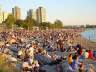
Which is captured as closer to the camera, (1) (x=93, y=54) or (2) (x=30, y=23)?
(1) (x=93, y=54)

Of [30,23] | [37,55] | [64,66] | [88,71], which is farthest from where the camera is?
[30,23]

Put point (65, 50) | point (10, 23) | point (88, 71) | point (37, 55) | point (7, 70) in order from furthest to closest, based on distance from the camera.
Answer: point (10, 23), point (65, 50), point (37, 55), point (88, 71), point (7, 70)

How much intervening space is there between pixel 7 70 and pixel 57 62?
21.8 feet

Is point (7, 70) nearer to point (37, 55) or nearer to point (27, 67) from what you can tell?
point (27, 67)

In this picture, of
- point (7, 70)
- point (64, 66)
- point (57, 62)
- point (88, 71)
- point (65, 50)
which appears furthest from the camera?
point (65, 50)

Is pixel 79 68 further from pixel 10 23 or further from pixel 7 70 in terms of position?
pixel 10 23

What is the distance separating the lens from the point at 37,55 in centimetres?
2217

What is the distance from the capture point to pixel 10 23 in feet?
362

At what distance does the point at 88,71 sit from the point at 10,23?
3784 inches

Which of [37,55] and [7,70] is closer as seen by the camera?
[7,70]

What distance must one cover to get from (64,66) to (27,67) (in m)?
2.32

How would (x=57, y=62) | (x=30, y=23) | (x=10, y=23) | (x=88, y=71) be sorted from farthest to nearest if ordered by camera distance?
(x=30, y=23) < (x=10, y=23) < (x=57, y=62) < (x=88, y=71)

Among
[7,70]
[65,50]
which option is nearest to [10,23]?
[65,50]

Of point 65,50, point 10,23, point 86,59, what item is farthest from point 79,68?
point 10,23
